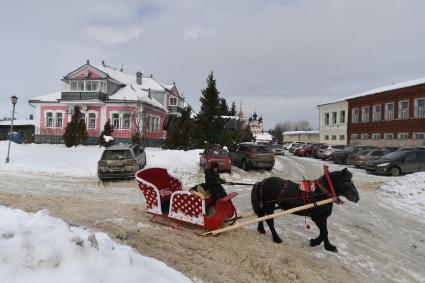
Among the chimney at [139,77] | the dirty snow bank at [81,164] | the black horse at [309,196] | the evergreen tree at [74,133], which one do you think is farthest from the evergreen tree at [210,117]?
the chimney at [139,77]

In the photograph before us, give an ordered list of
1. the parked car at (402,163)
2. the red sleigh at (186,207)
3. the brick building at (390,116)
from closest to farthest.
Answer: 1. the red sleigh at (186,207)
2. the parked car at (402,163)
3. the brick building at (390,116)

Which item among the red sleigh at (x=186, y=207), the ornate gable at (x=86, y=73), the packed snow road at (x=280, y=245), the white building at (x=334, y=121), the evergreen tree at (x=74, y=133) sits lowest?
the packed snow road at (x=280, y=245)

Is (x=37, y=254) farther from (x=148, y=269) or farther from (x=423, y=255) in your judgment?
(x=423, y=255)

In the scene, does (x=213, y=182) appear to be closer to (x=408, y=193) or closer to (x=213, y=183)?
(x=213, y=183)

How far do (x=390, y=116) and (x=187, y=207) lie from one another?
1625 inches

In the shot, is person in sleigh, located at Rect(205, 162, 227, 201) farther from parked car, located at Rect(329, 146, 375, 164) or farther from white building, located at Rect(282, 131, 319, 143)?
white building, located at Rect(282, 131, 319, 143)

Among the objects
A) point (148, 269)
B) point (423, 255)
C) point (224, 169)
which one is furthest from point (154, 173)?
point (224, 169)

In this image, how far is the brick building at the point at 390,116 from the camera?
3816 cm

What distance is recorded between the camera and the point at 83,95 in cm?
4050

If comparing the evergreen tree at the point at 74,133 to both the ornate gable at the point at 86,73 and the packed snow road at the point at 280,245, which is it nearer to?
the ornate gable at the point at 86,73

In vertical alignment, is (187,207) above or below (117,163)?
below

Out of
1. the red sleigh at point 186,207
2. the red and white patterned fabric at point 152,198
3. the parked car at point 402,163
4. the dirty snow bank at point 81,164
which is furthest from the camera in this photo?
the parked car at point 402,163

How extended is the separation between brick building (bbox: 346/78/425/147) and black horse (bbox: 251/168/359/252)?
3306 cm

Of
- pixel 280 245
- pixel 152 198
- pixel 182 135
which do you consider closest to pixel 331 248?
pixel 280 245
